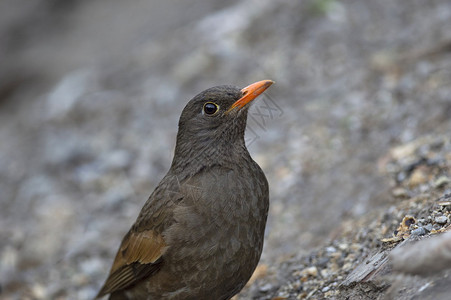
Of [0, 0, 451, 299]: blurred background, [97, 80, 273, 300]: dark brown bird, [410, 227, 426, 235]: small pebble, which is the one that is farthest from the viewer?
[0, 0, 451, 299]: blurred background

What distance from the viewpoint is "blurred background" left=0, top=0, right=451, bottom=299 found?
6.75 metres

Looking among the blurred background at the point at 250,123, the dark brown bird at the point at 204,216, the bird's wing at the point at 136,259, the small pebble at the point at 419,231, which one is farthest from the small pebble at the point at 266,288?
the small pebble at the point at 419,231

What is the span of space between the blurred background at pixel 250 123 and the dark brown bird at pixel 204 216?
2.62ft

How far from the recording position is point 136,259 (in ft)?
16.7

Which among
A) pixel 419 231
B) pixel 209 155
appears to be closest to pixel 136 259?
pixel 209 155

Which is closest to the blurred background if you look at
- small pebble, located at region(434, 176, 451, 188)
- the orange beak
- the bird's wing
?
small pebble, located at region(434, 176, 451, 188)

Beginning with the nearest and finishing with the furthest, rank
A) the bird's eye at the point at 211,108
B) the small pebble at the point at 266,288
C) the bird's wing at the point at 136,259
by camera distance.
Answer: the bird's wing at the point at 136,259, the bird's eye at the point at 211,108, the small pebble at the point at 266,288

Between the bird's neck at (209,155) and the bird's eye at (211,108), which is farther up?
the bird's eye at (211,108)

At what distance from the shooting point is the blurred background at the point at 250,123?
266 inches

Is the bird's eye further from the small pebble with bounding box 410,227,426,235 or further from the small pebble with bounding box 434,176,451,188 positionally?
the small pebble with bounding box 434,176,451,188

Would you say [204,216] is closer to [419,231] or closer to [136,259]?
[136,259]

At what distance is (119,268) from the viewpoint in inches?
210

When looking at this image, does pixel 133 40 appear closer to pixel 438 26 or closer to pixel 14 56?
pixel 14 56

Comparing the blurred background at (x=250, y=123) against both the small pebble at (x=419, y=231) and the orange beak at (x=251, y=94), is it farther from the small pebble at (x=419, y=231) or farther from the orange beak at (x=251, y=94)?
the small pebble at (x=419, y=231)
